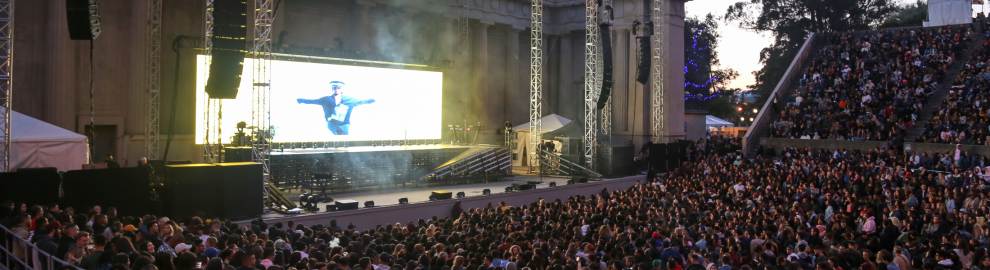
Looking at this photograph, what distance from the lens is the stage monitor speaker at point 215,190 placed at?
15.4 meters

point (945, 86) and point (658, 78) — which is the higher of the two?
point (658, 78)

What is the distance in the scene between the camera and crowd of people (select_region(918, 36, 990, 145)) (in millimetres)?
24766

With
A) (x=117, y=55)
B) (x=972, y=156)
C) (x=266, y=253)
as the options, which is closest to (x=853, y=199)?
(x=972, y=156)

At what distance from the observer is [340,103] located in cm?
2675

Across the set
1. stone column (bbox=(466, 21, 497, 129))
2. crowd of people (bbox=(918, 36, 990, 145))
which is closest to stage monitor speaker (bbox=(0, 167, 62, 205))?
stone column (bbox=(466, 21, 497, 129))

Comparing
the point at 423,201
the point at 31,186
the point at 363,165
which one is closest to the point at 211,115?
the point at 363,165

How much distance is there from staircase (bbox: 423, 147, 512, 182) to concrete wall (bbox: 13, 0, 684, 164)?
5.07 metres

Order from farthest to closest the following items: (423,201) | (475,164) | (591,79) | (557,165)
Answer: (557,165) < (591,79) < (475,164) < (423,201)

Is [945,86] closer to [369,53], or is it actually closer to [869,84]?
[869,84]

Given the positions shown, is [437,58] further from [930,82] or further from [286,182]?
[930,82]

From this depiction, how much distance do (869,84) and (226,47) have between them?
84.6ft

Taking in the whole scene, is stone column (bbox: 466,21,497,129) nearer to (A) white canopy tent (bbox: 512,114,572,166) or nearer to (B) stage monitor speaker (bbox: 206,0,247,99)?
(A) white canopy tent (bbox: 512,114,572,166)

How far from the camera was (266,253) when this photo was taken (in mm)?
9016

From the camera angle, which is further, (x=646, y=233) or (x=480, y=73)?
(x=480, y=73)
